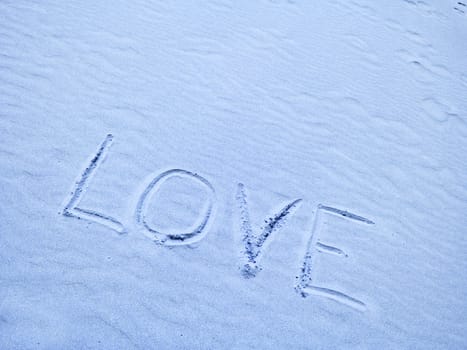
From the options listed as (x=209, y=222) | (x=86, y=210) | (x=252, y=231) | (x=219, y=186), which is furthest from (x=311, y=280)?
(x=86, y=210)

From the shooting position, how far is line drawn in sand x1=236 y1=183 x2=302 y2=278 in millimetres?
2141

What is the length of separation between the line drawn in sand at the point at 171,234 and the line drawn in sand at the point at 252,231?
0.22m

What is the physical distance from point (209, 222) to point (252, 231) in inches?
11.6

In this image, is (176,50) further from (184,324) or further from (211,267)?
(184,324)

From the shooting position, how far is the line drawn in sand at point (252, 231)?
7.02 ft

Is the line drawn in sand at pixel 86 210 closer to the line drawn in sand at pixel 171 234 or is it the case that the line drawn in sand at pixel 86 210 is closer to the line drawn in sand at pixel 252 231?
the line drawn in sand at pixel 171 234

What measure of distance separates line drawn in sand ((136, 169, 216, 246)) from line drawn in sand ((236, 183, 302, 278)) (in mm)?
216

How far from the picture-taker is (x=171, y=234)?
2176mm

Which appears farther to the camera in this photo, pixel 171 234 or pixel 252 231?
pixel 252 231

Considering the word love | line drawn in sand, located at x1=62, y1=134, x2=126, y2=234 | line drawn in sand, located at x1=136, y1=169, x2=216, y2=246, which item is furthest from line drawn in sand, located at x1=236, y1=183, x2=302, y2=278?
line drawn in sand, located at x1=62, y1=134, x2=126, y2=234

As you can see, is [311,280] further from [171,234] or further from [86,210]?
[86,210]

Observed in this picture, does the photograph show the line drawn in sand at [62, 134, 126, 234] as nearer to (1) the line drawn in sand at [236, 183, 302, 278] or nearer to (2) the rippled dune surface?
(2) the rippled dune surface

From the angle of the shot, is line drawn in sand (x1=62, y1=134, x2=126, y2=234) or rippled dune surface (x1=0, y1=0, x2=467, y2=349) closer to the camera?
rippled dune surface (x1=0, y1=0, x2=467, y2=349)

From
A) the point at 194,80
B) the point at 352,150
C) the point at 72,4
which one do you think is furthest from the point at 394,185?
the point at 72,4
